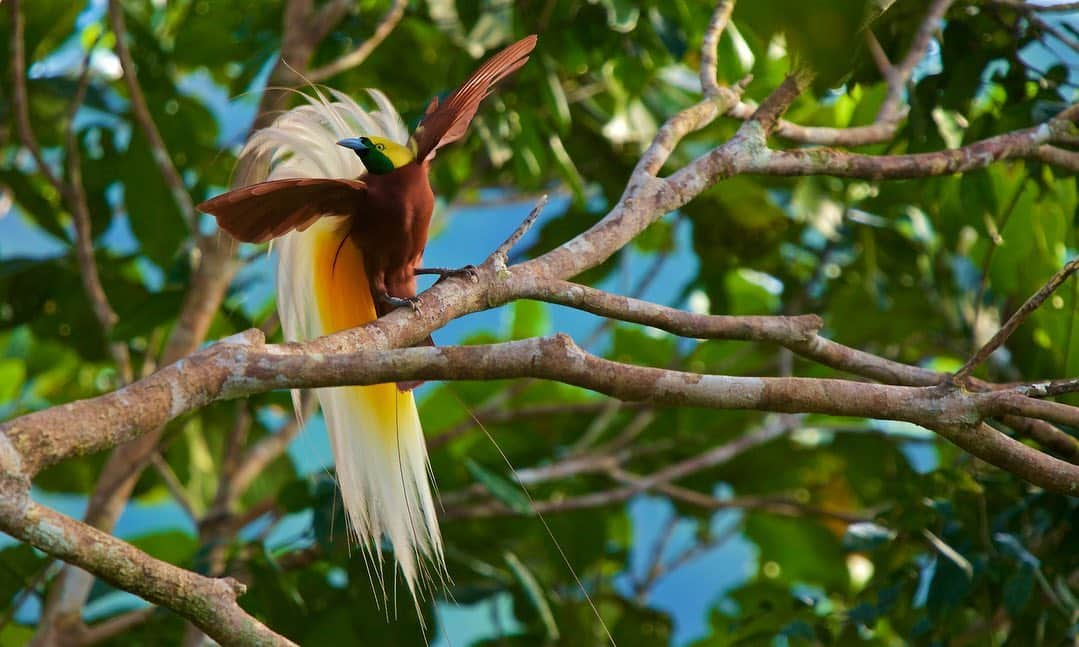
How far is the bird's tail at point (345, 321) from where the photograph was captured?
164 centimetres

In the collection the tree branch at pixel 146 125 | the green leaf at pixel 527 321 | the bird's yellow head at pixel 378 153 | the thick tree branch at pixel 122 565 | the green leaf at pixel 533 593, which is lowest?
the thick tree branch at pixel 122 565

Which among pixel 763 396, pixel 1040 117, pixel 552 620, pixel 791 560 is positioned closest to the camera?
pixel 763 396

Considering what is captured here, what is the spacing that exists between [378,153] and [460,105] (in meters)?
0.14

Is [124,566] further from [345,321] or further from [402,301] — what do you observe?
[345,321]

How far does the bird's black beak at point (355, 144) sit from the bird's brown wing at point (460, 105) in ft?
0.26

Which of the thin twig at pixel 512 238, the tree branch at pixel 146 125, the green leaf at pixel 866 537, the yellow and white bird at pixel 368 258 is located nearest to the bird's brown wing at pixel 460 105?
the yellow and white bird at pixel 368 258

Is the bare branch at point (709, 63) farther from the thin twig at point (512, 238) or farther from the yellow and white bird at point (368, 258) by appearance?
the thin twig at point (512, 238)

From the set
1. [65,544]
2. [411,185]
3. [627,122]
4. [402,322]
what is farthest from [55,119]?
[65,544]

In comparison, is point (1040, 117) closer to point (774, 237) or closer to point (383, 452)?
point (774, 237)

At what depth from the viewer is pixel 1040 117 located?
6.32 ft

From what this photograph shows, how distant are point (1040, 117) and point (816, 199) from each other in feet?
2.83

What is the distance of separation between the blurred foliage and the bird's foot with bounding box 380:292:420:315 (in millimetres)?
492

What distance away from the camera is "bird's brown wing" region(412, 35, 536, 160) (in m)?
1.60

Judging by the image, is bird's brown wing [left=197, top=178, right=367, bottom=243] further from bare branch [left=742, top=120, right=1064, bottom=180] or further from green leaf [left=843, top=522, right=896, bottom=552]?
green leaf [left=843, top=522, right=896, bottom=552]
